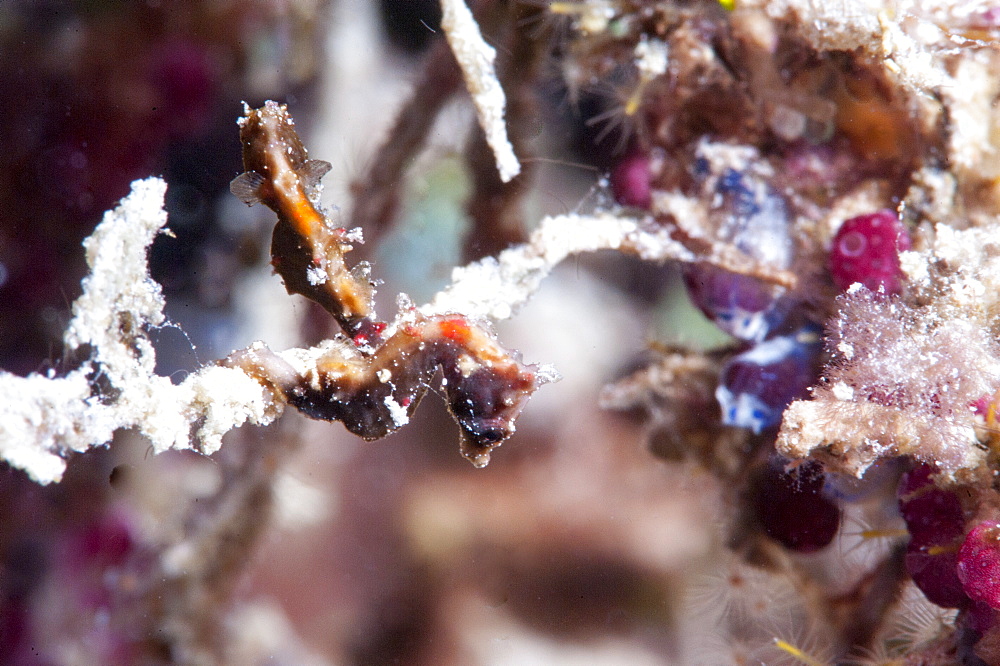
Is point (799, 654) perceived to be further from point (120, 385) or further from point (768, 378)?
point (120, 385)

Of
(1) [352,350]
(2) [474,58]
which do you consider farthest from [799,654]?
(2) [474,58]

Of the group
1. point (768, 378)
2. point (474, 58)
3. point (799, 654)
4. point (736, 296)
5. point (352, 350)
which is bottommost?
point (799, 654)

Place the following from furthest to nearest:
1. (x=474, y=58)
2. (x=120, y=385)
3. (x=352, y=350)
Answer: (x=474, y=58)
(x=352, y=350)
(x=120, y=385)

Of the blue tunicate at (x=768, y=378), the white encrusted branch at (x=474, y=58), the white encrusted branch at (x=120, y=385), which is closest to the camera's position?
the white encrusted branch at (x=120, y=385)

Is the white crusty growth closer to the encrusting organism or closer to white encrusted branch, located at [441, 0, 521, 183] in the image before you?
the encrusting organism

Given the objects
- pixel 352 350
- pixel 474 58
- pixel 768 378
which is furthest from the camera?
pixel 768 378

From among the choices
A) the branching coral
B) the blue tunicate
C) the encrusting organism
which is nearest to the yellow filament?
the branching coral

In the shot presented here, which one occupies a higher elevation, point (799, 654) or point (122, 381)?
point (122, 381)

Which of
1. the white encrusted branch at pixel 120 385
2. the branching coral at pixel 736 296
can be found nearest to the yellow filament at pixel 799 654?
the branching coral at pixel 736 296

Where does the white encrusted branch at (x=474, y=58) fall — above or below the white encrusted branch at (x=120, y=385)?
above

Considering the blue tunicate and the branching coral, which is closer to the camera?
the branching coral

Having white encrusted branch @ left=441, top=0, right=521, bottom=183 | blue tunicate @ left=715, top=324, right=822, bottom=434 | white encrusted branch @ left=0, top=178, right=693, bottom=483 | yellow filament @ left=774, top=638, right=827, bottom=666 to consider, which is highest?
white encrusted branch @ left=441, top=0, right=521, bottom=183

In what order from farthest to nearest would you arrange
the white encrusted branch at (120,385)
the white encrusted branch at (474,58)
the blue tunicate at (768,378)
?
the blue tunicate at (768,378) → the white encrusted branch at (474,58) → the white encrusted branch at (120,385)

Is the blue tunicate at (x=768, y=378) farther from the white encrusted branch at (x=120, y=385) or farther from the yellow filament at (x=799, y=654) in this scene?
the white encrusted branch at (x=120, y=385)
